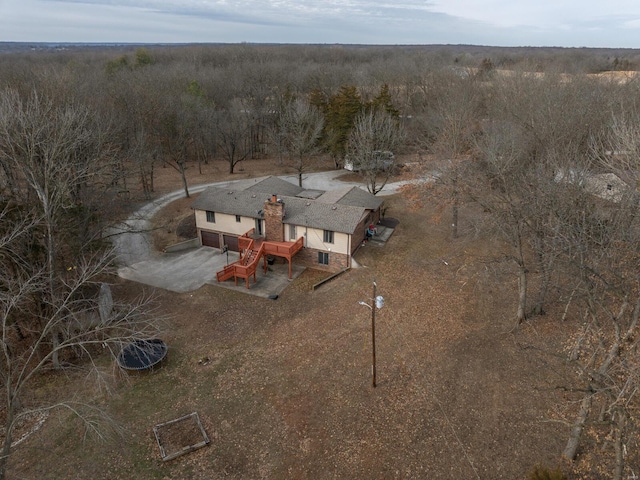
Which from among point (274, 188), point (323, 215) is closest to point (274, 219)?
point (323, 215)

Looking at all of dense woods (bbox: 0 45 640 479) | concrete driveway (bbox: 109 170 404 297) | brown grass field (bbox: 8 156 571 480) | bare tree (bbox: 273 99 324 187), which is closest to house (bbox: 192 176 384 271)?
concrete driveway (bbox: 109 170 404 297)

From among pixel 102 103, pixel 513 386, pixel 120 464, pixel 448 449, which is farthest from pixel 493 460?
pixel 102 103

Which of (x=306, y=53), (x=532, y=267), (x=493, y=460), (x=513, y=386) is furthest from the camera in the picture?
(x=306, y=53)

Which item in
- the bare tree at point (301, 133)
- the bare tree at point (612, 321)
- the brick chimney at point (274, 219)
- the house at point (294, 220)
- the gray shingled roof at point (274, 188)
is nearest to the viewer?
the bare tree at point (612, 321)

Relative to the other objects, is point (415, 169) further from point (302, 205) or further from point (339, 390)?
point (339, 390)

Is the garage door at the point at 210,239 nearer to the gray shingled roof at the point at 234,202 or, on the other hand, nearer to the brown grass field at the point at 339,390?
the gray shingled roof at the point at 234,202

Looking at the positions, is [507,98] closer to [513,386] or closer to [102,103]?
[513,386]

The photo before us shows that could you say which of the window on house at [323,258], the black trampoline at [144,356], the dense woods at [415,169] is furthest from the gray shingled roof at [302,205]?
the black trampoline at [144,356]

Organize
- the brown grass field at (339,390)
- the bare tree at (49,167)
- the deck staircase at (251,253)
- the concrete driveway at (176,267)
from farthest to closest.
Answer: the concrete driveway at (176,267), the deck staircase at (251,253), the bare tree at (49,167), the brown grass field at (339,390)
